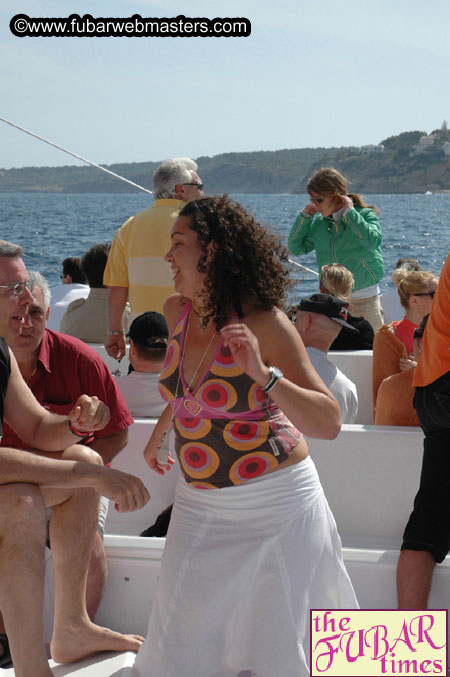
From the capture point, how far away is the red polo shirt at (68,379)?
8.72 ft

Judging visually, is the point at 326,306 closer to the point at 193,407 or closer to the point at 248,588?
the point at 193,407

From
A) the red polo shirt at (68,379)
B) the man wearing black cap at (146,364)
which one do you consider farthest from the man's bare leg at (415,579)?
the man wearing black cap at (146,364)

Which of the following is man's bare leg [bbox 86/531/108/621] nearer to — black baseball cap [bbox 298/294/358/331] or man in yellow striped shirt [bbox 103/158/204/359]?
black baseball cap [bbox 298/294/358/331]

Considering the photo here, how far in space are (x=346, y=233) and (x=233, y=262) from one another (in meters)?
3.08

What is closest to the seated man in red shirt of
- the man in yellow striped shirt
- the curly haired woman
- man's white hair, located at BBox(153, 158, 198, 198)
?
the curly haired woman

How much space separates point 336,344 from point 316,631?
2.85 meters

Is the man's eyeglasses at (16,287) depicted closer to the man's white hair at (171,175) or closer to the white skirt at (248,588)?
the white skirt at (248,588)

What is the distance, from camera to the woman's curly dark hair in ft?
6.58

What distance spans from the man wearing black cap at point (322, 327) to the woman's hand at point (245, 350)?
1.17 m

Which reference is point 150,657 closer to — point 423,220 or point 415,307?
point 415,307

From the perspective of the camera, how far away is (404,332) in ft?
12.9

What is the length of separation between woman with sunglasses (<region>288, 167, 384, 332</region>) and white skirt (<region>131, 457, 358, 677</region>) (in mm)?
3086

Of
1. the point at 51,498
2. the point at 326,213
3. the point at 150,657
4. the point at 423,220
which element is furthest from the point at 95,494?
the point at 423,220

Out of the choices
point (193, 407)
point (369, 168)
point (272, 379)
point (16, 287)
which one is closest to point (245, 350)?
point (272, 379)
